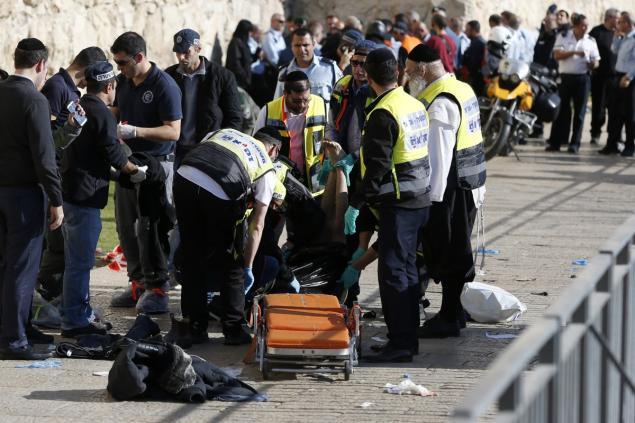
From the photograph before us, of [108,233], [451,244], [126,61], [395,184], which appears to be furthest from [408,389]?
[108,233]

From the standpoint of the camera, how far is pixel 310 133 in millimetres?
9109

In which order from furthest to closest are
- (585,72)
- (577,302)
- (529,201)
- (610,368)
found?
(585,72)
(529,201)
(610,368)
(577,302)

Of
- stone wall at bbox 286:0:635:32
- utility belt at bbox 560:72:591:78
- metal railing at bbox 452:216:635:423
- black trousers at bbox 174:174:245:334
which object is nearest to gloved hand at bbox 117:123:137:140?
black trousers at bbox 174:174:245:334

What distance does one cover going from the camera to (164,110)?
352 inches

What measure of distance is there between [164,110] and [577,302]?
5683 millimetres

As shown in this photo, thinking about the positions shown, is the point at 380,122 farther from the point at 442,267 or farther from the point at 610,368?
the point at 610,368

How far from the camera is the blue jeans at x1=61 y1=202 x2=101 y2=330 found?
26.4 ft

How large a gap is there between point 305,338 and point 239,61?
512 inches

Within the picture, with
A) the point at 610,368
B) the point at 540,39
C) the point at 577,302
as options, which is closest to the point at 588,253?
the point at 610,368

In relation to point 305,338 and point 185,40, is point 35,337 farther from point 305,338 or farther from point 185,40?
point 185,40

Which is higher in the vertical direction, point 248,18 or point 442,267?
point 248,18

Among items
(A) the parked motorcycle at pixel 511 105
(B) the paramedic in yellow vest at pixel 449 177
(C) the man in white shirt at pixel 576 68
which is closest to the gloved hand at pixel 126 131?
(B) the paramedic in yellow vest at pixel 449 177

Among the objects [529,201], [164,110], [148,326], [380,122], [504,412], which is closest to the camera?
[504,412]

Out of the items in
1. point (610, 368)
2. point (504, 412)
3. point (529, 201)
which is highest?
point (504, 412)
